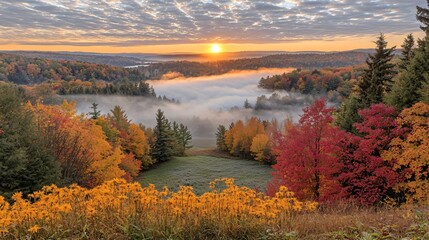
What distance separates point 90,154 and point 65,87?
167648 millimetres

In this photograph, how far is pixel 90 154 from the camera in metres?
26.4

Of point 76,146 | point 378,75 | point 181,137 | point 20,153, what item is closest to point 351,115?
point 378,75

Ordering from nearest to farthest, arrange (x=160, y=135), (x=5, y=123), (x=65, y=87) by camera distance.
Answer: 1. (x=5, y=123)
2. (x=160, y=135)
3. (x=65, y=87)

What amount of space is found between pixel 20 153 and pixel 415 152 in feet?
65.6

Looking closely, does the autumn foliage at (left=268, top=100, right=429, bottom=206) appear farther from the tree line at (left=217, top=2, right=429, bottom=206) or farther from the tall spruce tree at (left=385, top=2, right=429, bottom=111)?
the tall spruce tree at (left=385, top=2, right=429, bottom=111)

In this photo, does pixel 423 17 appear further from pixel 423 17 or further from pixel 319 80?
pixel 319 80

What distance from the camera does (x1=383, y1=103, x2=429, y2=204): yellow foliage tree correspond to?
49.8 ft

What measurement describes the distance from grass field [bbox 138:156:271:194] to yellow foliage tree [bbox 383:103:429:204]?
1002 inches

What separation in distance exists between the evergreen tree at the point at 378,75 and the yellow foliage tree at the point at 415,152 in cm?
589

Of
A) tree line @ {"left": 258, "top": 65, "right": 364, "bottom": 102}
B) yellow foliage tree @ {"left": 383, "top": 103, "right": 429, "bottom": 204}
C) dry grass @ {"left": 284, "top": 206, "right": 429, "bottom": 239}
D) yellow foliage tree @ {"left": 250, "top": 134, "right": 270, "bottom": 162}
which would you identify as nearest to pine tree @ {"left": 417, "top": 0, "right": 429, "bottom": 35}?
yellow foliage tree @ {"left": 383, "top": 103, "right": 429, "bottom": 204}

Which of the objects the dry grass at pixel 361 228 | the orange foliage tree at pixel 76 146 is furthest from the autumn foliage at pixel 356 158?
the orange foliage tree at pixel 76 146

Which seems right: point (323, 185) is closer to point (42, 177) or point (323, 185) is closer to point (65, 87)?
point (42, 177)

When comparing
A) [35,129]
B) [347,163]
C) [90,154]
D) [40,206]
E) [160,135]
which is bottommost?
[160,135]

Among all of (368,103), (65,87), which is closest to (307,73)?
(65,87)
